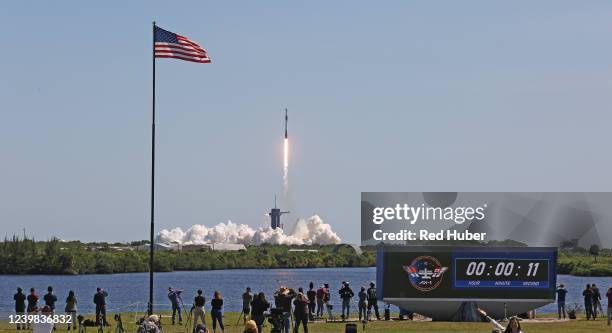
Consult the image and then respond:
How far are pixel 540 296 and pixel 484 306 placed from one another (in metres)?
2.57

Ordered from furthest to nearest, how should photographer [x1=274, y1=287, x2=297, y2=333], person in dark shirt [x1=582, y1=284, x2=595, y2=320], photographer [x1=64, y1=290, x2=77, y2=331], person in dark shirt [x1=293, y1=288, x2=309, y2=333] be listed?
person in dark shirt [x1=582, y1=284, x2=595, y2=320] → photographer [x1=64, y1=290, x2=77, y2=331] → person in dark shirt [x1=293, y1=288, x2=309, y2=333] → photographer [x1=274, y1=287, x2=297, y2=333]

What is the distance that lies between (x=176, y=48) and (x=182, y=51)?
0.28 m

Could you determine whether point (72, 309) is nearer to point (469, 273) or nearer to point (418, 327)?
point (418, 327)

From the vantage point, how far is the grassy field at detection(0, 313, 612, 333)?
50.4 m

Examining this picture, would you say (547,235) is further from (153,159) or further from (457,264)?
(153,159)

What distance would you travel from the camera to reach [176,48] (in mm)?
52062

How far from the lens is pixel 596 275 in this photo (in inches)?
6639

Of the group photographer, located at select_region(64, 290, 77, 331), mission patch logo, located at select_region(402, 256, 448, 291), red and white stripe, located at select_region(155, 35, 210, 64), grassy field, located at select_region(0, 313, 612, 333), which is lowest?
grassy field, located at select_region(0, 313, 612, 333)

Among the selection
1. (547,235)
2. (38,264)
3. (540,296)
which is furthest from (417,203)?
(38,264)

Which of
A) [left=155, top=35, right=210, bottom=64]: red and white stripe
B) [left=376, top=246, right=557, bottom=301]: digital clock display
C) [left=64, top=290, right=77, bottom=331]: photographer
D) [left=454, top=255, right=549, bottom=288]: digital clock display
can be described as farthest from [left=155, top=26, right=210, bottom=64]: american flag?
[left=454, top=255, right=549, bottom=288]: digital clock display

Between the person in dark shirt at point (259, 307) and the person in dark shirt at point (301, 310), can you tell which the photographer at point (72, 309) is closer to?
the person in dark shirt at point (259, 307)

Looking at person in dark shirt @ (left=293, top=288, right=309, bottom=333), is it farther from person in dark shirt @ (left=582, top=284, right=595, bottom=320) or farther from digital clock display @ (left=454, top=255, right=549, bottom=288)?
person in dark shirt @ (left=582, top=284, right=595, bottom=320)

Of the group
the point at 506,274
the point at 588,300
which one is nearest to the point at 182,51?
the point at 506,274

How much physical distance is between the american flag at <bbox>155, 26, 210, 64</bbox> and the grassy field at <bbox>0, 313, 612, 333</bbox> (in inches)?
427
